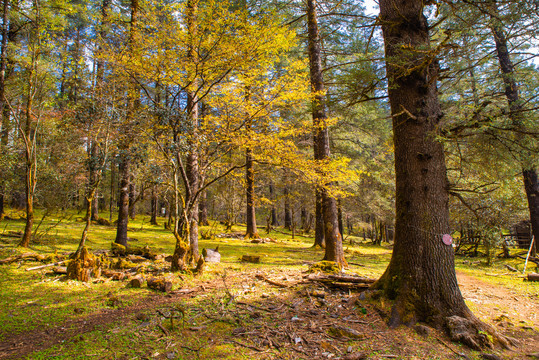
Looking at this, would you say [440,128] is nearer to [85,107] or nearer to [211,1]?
[211,1]

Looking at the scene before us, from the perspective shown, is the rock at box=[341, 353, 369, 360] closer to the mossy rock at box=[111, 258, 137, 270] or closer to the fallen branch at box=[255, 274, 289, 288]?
the fallen branch at box=[255, 274, 289, 288]

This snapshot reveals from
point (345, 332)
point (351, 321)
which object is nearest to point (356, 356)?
point (345, 332)

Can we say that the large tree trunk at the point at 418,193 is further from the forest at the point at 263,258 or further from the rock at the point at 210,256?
the rock at the point at 210,256

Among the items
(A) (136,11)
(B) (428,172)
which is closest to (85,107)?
(A) (136,11)

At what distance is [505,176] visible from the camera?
413 centimetres

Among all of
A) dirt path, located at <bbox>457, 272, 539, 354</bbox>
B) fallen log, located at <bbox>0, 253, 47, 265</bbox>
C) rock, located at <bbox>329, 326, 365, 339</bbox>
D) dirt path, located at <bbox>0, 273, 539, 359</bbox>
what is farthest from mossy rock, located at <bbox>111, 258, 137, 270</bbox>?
dirt path, located at <bbox>457, 272, 539, 354</bbox>

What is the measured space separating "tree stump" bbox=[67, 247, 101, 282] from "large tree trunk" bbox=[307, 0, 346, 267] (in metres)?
4.83

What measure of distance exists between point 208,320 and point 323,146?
522 centimetres

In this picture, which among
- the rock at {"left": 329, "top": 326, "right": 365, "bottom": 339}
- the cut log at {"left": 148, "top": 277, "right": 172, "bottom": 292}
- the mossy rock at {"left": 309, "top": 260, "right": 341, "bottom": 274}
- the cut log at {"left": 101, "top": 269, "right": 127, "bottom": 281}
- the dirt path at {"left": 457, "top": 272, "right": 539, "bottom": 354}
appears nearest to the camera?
the rock at {"left": 329, "top": 326, "right": 365, "bottom": 339}

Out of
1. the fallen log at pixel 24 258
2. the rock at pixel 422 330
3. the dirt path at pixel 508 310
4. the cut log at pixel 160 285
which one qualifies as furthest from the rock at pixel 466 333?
the fallen log at pixel 24 258

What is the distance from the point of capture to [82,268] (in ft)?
14.5

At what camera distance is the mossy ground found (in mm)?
2492

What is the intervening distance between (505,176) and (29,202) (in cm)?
938

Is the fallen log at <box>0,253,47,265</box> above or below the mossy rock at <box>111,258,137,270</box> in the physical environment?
above
